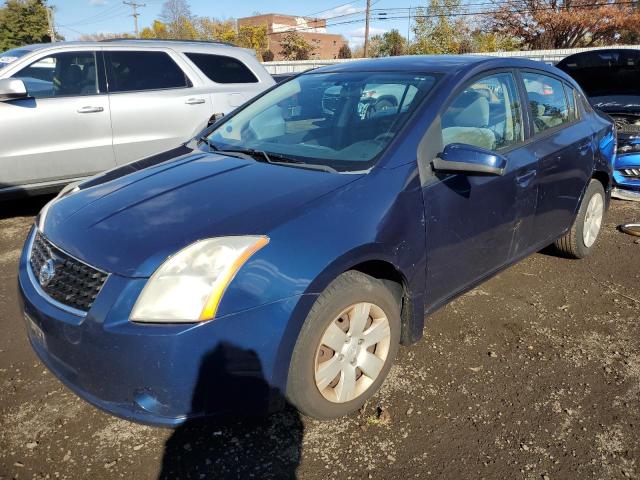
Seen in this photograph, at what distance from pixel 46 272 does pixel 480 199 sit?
7.26 ft

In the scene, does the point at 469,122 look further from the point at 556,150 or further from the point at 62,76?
the point at 62,76

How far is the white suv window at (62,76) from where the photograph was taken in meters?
5.07

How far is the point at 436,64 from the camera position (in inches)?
123

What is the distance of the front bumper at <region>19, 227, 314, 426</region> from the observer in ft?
6.22

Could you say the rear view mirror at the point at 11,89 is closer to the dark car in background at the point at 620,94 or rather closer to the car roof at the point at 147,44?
the car roof at the point at 147,44

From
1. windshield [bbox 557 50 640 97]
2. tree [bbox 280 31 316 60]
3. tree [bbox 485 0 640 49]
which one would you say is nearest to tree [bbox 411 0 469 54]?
tree [bbox 485 0 640 49]

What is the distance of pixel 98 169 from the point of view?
537 cm

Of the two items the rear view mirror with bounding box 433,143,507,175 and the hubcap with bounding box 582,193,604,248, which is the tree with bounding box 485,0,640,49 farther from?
the rear view mirror with bounding box 433,143,507,175

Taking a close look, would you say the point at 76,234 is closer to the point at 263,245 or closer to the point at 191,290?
the point at 191,290

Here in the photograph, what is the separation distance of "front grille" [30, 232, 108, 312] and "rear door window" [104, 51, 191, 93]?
3.65 meters

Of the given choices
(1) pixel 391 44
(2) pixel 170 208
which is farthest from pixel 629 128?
(1) pixel 391 44

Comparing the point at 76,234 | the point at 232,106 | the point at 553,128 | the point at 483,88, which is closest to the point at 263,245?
the point at 76,234

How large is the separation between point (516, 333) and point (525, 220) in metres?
0.72

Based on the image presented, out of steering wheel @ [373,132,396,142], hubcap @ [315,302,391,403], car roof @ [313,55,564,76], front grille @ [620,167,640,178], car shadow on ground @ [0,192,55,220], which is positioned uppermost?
car roof @ [313,55,564,76]
